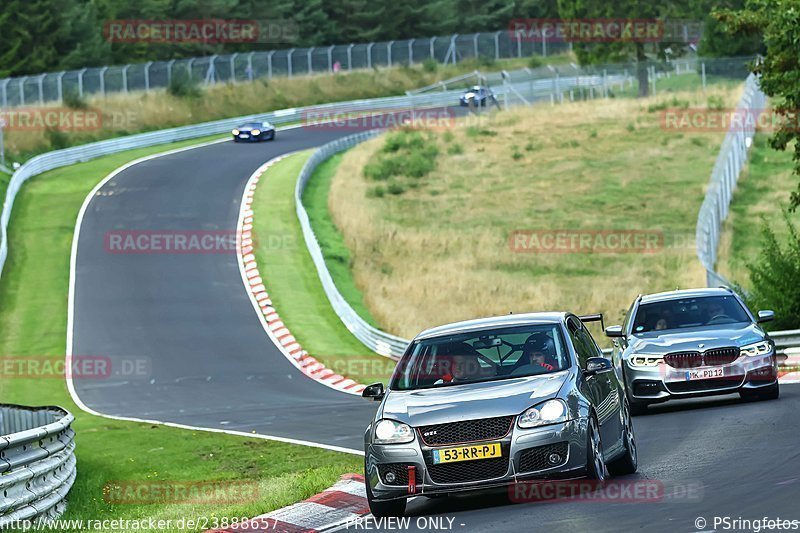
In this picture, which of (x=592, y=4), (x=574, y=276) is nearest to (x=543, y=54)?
(x=592, y=4)

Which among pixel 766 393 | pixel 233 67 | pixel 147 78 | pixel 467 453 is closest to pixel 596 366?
pixel 467 453

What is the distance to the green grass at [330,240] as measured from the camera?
3902 centimetres

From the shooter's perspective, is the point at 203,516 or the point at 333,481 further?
the point at 333,481

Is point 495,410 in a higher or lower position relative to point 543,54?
higher

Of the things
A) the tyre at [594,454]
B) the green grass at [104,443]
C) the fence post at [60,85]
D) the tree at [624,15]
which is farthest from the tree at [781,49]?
the tree at [624,15]

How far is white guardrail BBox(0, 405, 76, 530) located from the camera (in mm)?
11242

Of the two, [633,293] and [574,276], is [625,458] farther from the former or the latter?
[574,276]

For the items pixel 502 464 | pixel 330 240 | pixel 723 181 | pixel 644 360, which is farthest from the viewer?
pixel 330 240

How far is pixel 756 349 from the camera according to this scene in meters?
17.5

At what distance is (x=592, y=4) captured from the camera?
87500 millimetres

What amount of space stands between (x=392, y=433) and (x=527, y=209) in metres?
40.7

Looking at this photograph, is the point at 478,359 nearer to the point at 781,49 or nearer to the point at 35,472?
the point at 35,472

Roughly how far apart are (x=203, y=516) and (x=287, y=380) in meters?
18.1

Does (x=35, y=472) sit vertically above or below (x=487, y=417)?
below
